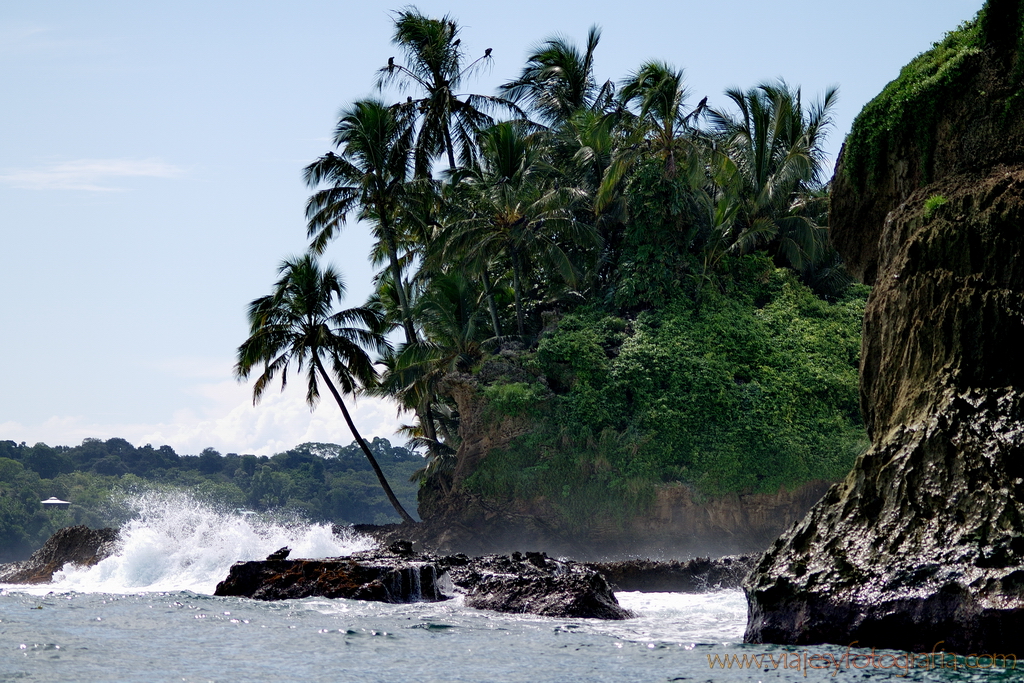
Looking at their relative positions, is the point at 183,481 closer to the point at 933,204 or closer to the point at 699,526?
the point at 699,526

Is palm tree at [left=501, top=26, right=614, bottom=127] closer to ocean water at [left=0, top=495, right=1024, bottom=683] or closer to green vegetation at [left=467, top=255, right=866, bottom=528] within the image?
green vegetation at [left=467, top=255, right=866, bottom=528]

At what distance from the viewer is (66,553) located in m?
20.7

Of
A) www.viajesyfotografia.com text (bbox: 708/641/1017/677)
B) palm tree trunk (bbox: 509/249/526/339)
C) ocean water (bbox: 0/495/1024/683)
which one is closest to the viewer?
www.viajesyfotografia.com text (bbox: 708/641/1017/677)

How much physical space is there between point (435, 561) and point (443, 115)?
1651cm

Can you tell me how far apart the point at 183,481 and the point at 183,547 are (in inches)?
1984

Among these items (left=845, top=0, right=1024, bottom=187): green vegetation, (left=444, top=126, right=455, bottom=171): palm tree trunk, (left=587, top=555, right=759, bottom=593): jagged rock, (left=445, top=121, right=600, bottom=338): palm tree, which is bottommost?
(left=587, top=555, right=759, bottom=593): jagged rock

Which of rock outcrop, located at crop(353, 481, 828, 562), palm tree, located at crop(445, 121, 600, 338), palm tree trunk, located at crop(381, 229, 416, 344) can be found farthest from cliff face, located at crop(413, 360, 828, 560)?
palm tree trunk, located at crop(381, 229, 416, 344)

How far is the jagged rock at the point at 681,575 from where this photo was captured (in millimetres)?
13844

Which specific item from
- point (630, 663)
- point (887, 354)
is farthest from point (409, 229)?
point (630, 663)

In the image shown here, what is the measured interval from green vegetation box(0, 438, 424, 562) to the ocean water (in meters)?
47.2

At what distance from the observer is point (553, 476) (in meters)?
21.2

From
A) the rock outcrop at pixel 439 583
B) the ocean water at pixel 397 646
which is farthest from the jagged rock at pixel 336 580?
the ocean water at pixel 397 646

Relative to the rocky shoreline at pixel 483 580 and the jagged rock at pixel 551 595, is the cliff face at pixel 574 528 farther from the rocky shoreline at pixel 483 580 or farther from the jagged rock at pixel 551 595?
the jagged rock at pixel 551 595

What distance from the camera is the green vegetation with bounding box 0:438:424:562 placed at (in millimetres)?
54750
